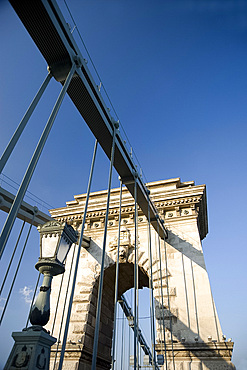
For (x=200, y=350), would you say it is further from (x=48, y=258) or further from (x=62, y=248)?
(x=48, y=258)

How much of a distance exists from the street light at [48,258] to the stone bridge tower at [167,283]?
5612mm

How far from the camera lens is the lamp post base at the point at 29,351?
2143 millimetres

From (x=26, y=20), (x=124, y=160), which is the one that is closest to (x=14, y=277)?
(x=124, y=160)

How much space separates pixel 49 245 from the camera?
117 inches

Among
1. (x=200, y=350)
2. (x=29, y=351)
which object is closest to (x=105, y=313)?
(x=200, y=350)

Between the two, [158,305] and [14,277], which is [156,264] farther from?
[14,277]

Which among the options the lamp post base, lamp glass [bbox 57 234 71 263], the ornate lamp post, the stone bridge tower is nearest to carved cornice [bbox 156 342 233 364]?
the stone bridge tower

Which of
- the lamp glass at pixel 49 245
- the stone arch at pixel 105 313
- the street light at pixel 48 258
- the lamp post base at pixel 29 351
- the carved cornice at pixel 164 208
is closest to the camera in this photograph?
the lamp post base at pixel 29 351

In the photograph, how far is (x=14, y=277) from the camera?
5.95 m

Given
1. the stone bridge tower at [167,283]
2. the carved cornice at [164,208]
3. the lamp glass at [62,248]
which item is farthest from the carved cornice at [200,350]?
the lamp glass at [62,248]

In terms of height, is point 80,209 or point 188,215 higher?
point 80,209

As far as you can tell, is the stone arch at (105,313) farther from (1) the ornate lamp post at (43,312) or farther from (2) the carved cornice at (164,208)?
(1) the ornate lamp post at (43,312)

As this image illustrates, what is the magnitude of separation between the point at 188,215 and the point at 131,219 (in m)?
2.26

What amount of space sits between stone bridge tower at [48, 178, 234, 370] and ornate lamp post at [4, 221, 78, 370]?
18.6 feet
